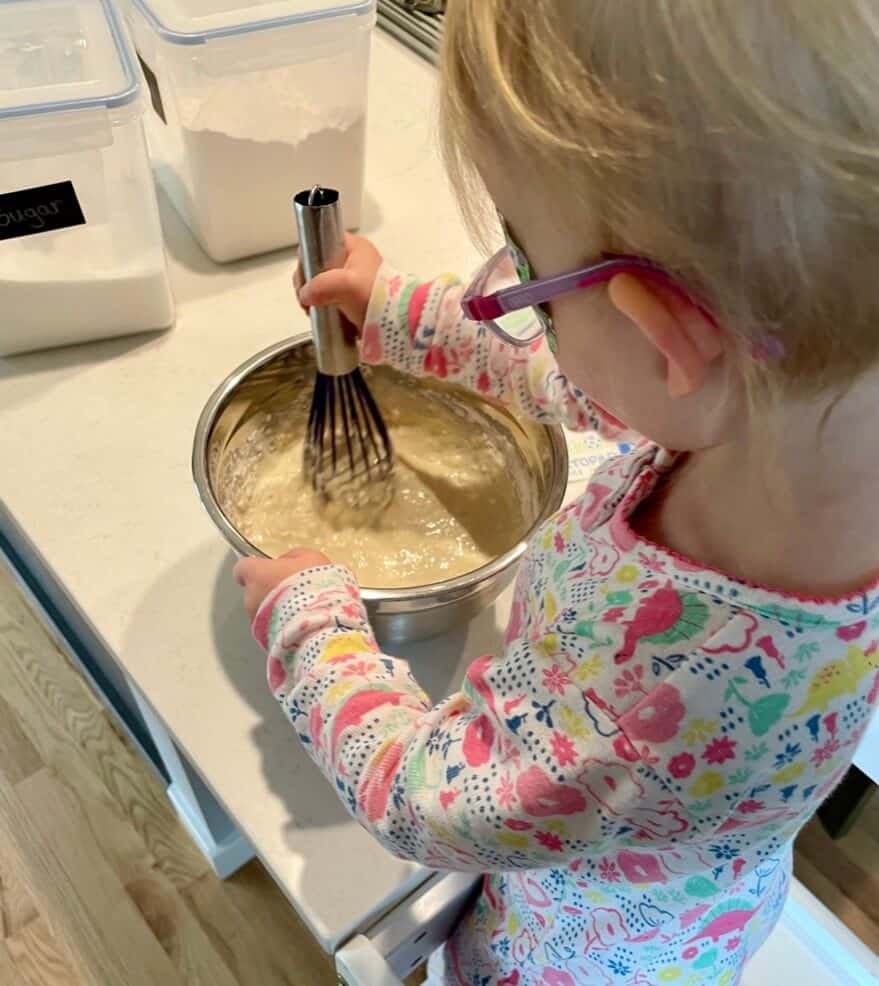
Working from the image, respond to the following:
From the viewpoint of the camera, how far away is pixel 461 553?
2.29 ft

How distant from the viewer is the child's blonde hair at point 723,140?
0.27 m

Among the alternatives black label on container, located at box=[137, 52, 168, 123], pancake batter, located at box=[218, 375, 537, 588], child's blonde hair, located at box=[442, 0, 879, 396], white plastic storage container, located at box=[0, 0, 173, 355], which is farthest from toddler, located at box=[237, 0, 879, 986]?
black label on container, located at box=[137, 52, 168, 123]

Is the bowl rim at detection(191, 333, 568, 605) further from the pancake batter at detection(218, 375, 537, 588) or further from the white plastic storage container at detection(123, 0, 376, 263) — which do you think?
the white plastic storage container at detection(123, 0, 376, 263)

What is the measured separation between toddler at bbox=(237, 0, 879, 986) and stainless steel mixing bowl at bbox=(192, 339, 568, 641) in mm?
28

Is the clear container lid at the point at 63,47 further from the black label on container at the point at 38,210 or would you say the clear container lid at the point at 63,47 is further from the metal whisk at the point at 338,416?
the metal whisk at the point at 338,416

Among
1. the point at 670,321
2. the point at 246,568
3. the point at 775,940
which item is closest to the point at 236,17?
the point at 246,568

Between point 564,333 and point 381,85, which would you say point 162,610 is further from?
point 381,85

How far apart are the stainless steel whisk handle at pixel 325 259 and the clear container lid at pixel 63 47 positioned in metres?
0.22

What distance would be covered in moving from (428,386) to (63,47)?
1.37 feet

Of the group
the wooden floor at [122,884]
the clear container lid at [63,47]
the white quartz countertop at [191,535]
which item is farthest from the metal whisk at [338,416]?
the wooden floor at [122,884]

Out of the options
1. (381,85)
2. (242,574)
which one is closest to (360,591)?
(242,574)

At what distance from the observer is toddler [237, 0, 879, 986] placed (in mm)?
279

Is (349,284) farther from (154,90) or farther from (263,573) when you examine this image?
(154,90)

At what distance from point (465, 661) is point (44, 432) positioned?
1.26 feet
